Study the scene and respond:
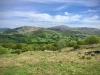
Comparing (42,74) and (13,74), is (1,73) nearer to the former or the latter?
(13,74)

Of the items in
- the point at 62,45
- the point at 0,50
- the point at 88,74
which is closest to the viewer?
the point at 88,74

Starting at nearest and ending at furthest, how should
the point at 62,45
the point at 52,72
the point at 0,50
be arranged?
the point at 52,72 → the point at 0,50 → the point at 62,45

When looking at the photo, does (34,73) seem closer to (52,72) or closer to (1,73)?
(52,72)

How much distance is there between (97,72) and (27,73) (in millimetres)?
9762

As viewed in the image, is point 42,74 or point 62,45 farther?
point 62,45

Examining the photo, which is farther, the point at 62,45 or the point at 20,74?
the point at 62,45

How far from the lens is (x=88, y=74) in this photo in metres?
18.1

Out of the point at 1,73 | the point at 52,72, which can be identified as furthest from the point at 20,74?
the point at 52,72

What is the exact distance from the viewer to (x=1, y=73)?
19312 millimetres

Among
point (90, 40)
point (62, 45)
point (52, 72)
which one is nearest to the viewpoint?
point (52, 72)

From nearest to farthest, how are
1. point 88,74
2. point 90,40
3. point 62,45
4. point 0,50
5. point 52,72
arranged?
point 88,74
point 52,72
point 0,50
point 62,45
point 90,40

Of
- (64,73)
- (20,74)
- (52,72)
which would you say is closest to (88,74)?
(64,73)

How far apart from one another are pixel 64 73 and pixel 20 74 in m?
6.13

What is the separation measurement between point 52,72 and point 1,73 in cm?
733
